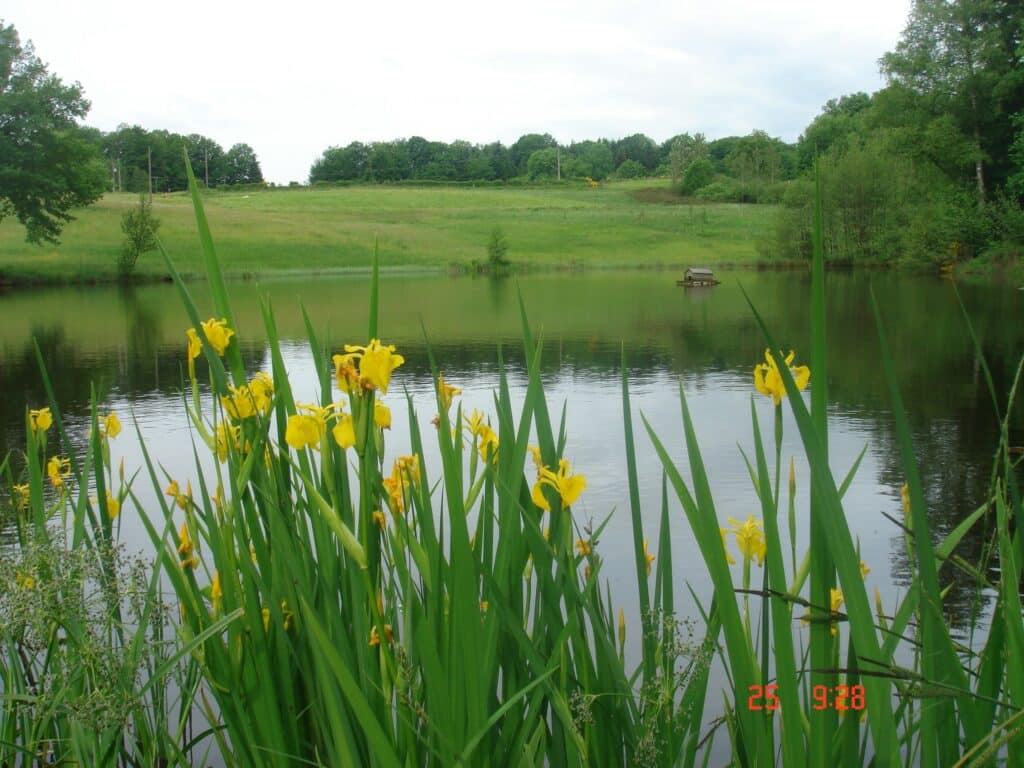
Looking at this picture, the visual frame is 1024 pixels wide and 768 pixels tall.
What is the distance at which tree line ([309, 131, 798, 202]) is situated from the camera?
69.5m

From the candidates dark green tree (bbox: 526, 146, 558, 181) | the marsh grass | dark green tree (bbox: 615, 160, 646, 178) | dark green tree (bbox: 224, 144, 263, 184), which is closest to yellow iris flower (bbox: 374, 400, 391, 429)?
the marsh grass

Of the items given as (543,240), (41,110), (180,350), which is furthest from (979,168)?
(41,110)

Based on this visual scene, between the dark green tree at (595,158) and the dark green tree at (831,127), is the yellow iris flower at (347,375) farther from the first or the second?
the dark green tree at (595,158)

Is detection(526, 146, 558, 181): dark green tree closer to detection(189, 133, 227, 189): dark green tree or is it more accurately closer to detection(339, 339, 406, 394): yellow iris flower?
detection(189, 133, 227, 189): dark green tree

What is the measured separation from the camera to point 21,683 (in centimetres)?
189

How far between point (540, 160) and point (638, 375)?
79.3 m

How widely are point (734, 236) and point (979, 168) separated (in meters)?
20.8

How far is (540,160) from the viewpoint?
88125mm

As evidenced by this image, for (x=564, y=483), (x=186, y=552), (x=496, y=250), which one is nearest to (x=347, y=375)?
(x=564, y=483)

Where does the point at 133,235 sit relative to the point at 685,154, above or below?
below

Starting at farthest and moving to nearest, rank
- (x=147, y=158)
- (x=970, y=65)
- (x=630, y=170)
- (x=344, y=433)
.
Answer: (x=630, y=170)
(x=147, y=158)
(x=970, y=65)
(x=344, y=433)

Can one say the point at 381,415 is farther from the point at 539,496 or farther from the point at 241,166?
the point at 241,166

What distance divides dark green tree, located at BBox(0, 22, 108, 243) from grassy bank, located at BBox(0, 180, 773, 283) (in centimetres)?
279

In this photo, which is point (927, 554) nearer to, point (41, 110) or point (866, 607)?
point (866, 607)
